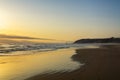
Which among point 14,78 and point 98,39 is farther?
point 98,39

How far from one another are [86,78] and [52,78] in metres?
1.58

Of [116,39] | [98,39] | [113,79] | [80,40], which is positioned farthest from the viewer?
[80,40]

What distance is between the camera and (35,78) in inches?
460

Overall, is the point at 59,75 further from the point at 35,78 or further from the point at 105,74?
the point at 105,74

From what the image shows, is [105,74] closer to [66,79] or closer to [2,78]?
[66,79]

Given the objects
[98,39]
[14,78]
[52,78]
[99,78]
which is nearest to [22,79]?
[14,78]

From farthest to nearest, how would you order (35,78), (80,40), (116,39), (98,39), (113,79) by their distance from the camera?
(80,40) → (98,39) → (116,39) → (35,78) → (113,79)

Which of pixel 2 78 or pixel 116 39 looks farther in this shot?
pixel 116 39

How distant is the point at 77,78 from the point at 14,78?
9.58 feet

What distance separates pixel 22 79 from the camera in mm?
11273

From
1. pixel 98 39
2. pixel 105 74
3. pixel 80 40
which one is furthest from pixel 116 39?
pixel 105 74

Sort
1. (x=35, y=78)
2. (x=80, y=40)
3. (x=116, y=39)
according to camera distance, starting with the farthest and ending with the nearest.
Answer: (x=80, y=40) → (x=116, y=39) → (x=35, y=78)

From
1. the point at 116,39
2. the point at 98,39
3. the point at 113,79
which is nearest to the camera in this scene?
the point at 113,79

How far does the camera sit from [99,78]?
440 inches
